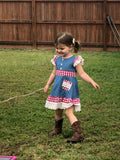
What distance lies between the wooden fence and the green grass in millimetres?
5653

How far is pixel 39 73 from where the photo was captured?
8.81 meters

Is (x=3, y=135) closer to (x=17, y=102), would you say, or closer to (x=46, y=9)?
(x=17, y=102)

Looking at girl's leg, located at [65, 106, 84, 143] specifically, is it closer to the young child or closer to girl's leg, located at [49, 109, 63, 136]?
the young child

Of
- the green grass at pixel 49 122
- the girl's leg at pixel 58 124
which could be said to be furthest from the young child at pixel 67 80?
the green grass at pixel 49 122

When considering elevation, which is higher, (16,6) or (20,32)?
(16,6)

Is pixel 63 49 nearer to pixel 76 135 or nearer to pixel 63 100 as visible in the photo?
pixel 63 100

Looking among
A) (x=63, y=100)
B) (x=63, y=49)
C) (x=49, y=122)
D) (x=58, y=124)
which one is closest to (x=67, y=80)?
(x=63, y=100)

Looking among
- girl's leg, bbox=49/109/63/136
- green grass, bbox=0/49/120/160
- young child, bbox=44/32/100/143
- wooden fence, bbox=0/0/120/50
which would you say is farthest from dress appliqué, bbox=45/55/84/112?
wooden fence, bbox=0/0/120/50

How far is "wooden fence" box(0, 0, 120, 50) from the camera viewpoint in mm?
14086

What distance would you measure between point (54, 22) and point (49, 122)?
10.2 metres

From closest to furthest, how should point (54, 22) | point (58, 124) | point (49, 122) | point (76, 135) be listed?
point (76, 135)
point (58, 124)
point (49, 122)
point (54, 22)

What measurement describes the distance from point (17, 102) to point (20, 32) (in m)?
9.41

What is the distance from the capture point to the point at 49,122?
465 cm

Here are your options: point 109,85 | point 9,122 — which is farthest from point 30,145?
point 109,85
